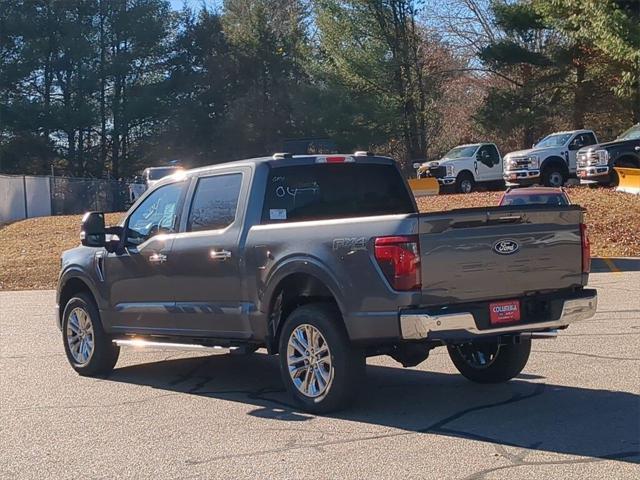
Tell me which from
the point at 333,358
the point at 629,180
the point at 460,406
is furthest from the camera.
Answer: the point at 629,180

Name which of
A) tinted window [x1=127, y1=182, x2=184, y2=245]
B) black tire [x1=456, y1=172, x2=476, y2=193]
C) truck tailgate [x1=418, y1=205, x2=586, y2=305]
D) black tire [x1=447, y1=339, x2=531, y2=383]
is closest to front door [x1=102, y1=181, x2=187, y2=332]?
tinted window [x1=127, y1=182, x2=184, y2=245]

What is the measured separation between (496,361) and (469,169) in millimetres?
25572

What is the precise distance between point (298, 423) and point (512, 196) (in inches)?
480

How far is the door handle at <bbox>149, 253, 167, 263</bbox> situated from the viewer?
28.5 ft

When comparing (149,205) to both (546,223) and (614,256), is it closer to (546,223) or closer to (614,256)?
(546,223)

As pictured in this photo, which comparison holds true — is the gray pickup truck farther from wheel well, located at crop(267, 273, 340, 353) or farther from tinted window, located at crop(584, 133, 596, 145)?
tinted window, located at crop(584, 133, 596, 145)

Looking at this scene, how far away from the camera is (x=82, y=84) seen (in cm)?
5525

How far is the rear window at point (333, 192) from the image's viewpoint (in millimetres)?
8086

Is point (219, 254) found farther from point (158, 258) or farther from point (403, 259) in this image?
point (403, 259)

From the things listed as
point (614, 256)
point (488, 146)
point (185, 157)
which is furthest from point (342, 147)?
point (614, 256)

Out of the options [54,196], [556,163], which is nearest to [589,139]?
[556,163]

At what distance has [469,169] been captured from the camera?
33281mm

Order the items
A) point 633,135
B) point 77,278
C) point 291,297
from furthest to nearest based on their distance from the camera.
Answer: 1. point 633,135
2. point 77,278
3. point 291,297

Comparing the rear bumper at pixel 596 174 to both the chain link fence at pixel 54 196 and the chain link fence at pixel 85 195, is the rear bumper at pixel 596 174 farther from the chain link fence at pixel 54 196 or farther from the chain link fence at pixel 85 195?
the chain link fence at pixel 85 195
